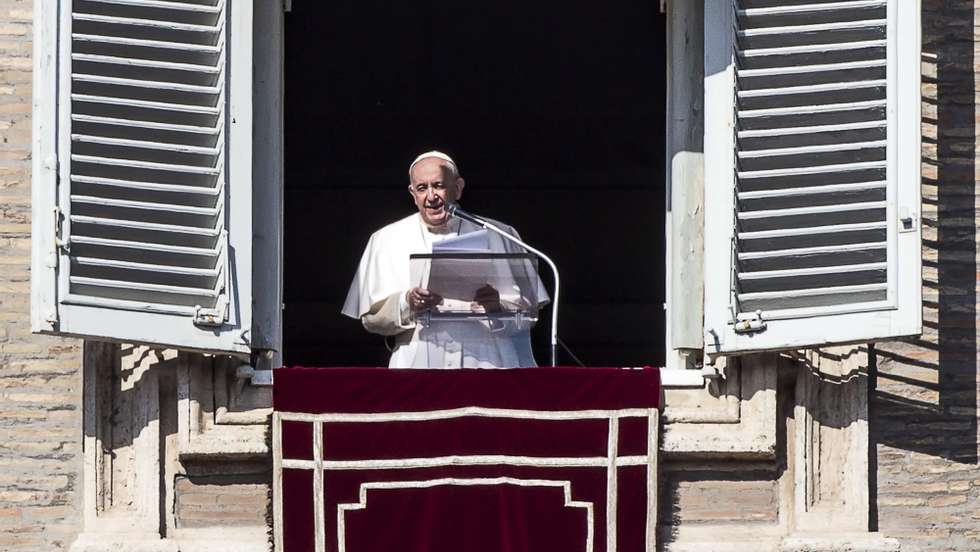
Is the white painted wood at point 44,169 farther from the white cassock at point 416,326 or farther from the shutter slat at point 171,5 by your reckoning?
the white cassock at point 416,326

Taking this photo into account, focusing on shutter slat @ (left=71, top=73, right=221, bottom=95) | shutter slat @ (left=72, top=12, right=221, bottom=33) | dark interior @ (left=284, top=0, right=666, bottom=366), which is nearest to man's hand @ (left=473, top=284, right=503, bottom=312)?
shutter slat @ (left=71, top=73, right=221, bottom=95)

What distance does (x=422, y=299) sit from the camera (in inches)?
353

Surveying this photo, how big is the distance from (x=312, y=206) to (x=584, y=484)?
14.9 ft

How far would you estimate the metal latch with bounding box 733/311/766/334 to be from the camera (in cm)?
873

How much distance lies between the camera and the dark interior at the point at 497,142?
501 inches

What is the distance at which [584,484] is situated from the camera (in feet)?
28.7

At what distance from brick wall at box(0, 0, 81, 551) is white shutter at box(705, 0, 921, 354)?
2058mm

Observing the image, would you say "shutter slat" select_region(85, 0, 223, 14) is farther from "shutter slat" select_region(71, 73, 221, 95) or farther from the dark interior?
the dark interior

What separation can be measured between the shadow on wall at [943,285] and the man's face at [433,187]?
1576 mm

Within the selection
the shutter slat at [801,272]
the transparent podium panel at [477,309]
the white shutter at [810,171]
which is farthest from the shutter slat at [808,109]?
the transparent podium panel at [477,309]

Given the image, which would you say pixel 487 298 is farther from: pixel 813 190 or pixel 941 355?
pixel 941 355

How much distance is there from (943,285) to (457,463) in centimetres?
174

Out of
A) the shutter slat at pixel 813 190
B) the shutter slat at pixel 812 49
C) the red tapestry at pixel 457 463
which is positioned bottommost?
the red tapestry at pixel 457 463

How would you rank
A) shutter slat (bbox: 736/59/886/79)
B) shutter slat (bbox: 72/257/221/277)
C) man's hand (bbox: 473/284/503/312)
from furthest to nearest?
man's hand (bbox: 473/284/503/312) → shutter slat (bbox: 736/59/886/79) → shutter slat (bbox: 72/257/221/277)
